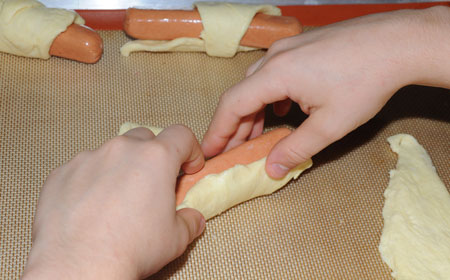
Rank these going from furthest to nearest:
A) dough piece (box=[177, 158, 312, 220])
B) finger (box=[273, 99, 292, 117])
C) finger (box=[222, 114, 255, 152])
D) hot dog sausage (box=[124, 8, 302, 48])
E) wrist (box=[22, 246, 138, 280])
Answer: hot dog sausage (box=[124, 8, 302, 48]), finger (box=[273, 99, 292, 117]), finger (box=[222, 114, 255, 152]), dough piece (box=[177, 158, 312, 220]), wrist (box=[22, 246, 138, 280])

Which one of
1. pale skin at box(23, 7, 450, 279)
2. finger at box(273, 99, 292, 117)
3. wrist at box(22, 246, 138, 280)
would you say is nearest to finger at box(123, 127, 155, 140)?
pale skin at box(23, 7, 450, 279)

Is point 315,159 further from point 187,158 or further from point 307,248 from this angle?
point 187,158

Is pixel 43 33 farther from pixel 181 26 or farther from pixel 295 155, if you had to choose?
pixel 295 155

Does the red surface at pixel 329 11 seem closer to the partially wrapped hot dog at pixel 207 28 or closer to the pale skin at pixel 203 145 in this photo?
the partially wrapped hot dog at pixel 207 28

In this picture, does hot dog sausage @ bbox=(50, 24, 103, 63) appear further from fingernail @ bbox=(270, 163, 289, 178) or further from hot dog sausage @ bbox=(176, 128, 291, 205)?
fingernail @ bbox=(270, 163, 289, 178)

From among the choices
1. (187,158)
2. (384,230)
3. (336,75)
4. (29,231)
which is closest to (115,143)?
(187,158)

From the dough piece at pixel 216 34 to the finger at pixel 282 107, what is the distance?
356 mm

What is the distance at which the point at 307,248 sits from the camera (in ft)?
5.43

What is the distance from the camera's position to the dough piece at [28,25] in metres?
1.84

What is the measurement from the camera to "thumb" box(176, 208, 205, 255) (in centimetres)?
126

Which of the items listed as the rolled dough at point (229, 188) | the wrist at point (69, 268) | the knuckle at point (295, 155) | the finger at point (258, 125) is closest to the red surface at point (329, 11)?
the finger at point (258, 125)

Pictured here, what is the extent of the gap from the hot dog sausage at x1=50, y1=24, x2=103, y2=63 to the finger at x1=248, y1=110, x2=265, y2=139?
76 centimetres

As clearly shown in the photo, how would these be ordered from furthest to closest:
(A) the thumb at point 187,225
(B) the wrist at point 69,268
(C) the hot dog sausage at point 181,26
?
1. (C) the hot dog sausage at point 181,26
2. (A) the thumb at point 187,225
3. (B) the wrist at point 69,268

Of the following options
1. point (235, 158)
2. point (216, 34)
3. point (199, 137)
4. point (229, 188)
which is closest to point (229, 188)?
point (229, 188)
